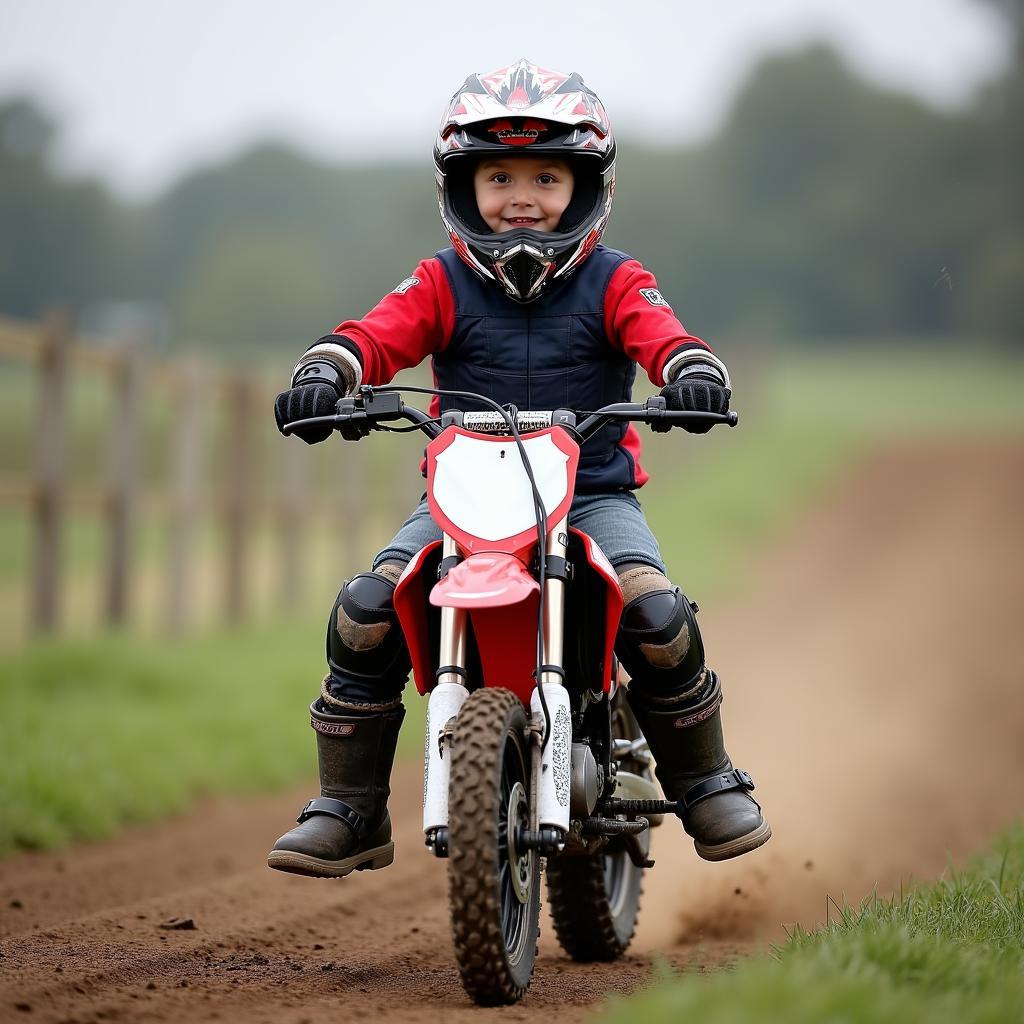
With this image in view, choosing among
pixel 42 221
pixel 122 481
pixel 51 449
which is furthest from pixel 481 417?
pixel 42 221

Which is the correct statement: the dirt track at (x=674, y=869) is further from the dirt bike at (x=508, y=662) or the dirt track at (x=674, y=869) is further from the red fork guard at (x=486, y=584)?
the red fork guard at (x=486, y=584)

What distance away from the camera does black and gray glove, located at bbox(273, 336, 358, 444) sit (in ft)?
14.1

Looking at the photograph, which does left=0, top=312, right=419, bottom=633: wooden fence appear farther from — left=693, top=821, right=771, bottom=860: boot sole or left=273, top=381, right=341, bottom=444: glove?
A: left=693, top=821, right=771, bottom=860: boot sole

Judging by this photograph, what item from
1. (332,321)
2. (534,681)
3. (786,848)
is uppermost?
(332,321)

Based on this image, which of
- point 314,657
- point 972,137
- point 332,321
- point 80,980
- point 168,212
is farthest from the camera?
point 168,212

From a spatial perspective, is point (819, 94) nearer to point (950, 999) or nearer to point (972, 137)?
point (972, 137)

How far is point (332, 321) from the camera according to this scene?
64125 mm

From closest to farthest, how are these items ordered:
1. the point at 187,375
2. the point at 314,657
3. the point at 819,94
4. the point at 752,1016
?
the point at 752,1016, the point at 314,657, the point at 187,375, the point at 819,94

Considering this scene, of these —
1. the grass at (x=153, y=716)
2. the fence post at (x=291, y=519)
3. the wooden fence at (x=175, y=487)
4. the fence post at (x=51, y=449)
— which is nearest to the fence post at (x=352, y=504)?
the wooden fence at (x=175, y=487)

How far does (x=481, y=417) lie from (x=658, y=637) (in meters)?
→ 0.82

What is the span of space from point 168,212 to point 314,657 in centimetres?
8017

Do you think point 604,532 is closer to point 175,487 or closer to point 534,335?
point 534,335

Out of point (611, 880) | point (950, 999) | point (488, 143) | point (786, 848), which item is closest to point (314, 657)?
point (786, 848)

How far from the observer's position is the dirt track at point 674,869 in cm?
396
